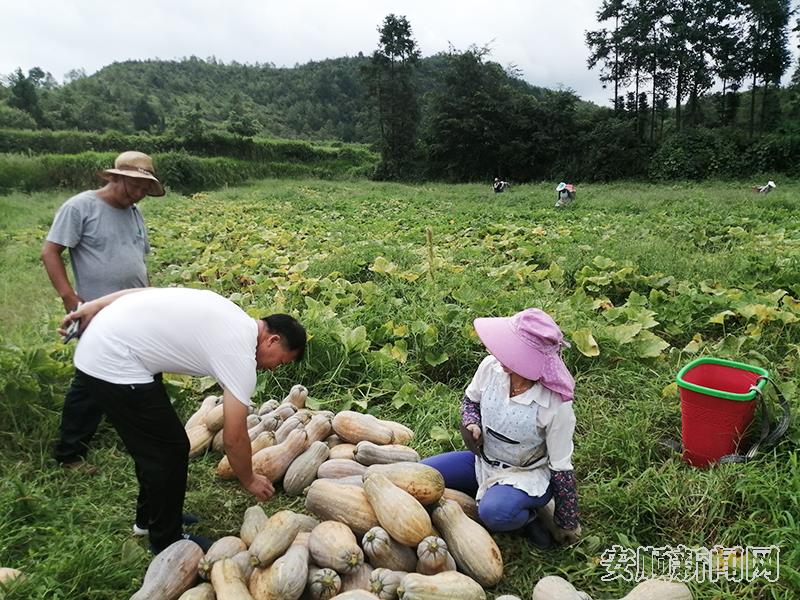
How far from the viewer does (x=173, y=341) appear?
2.14 metres

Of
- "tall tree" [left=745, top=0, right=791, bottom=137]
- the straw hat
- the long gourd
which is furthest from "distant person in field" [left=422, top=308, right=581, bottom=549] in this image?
"tall tree" [left=745, top=0, right=791, bottom=137]

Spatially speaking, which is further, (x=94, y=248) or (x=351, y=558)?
(x=94, y=248)

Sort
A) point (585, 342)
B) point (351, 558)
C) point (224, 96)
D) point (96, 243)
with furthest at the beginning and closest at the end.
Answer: point (224, 96) → point (585, 342) → point (96, 243) → point (351, 558)

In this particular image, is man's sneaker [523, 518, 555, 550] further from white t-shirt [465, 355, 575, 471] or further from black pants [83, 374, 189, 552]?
black pants [83, 374, 189, 552]

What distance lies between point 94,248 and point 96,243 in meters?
0.03

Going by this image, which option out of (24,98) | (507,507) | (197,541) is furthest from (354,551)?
(24,98)

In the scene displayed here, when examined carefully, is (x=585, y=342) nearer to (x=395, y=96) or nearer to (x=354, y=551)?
(x=354, y=551)

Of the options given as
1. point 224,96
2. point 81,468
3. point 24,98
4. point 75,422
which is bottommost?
point 81,468

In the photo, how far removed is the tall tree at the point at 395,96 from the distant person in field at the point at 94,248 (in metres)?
33.6

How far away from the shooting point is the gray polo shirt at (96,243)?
3.12 m

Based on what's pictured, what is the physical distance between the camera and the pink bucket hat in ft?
7.47

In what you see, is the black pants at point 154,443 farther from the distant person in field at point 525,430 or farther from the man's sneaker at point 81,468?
the distant person in field at point 525,430

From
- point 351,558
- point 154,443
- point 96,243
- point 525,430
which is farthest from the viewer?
point 96,243

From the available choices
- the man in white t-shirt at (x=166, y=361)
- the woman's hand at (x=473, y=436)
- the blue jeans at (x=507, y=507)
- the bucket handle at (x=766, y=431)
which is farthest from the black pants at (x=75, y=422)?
the bucket handle at (x=766, y=431)
